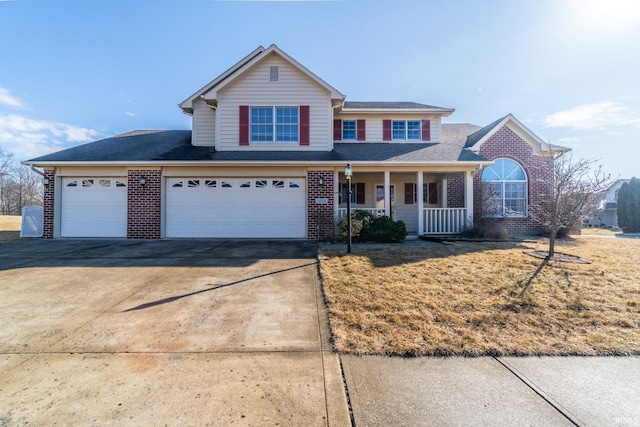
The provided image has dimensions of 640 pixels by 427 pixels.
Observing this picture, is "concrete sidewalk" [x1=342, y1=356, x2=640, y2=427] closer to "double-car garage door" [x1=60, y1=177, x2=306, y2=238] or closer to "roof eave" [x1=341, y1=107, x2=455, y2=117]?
"double-car garage door" [x1=60, y1=177, x2=306, y2=238]

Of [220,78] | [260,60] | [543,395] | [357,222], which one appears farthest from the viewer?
[220,78]

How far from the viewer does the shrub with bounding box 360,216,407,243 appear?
1008cm

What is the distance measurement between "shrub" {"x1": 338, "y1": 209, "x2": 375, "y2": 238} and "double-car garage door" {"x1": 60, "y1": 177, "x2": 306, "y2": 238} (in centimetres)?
160

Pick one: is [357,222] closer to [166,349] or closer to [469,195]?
[469,195]

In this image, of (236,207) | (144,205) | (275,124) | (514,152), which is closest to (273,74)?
(275,124)

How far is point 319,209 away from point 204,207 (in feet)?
14.6

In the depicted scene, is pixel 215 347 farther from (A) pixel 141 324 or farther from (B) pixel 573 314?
(B) pixel 573 314

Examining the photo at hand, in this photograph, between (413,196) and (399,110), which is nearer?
(399,110)

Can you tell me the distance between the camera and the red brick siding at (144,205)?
36.1 feet

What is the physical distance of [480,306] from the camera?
164 inches

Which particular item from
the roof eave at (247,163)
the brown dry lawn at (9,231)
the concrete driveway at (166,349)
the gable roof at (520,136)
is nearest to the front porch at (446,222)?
the roof eave at (247,163)

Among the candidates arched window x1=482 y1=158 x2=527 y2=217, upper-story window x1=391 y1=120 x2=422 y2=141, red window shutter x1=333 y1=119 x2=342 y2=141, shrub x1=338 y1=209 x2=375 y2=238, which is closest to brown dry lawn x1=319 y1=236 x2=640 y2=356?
shrub x1=338 y1=209 x2=375 y2=238

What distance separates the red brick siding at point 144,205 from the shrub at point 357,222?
697 cm

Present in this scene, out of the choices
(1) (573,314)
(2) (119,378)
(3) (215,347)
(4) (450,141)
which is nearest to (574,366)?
(1) (573,314)
